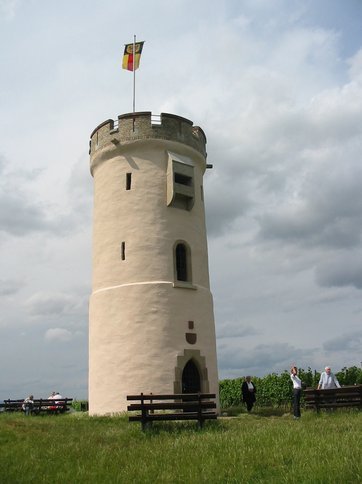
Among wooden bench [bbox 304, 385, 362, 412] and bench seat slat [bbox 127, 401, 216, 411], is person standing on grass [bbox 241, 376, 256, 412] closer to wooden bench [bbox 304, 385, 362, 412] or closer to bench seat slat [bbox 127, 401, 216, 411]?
wooden bench [bbox 304, 385, 362, 412]

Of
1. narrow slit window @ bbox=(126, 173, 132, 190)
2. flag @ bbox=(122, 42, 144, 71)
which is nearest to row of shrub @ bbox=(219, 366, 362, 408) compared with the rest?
narrow slit window @ bbox=(126, 173, 132, 190)

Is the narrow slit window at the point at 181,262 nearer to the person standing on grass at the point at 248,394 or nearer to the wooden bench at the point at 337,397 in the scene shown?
the person standing on grass at the point at 248,394

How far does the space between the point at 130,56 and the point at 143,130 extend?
4.57 meters

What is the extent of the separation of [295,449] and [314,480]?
2.15m

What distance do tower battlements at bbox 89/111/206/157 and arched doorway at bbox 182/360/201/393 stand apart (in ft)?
30.3

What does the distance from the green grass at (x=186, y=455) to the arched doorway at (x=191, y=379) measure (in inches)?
226

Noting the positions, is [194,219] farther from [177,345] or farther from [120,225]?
[177,345]

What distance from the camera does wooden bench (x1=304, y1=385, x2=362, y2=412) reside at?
17.0 meters

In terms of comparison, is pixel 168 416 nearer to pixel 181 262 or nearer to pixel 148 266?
pixel 148 266

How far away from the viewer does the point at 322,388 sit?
60.5 feet

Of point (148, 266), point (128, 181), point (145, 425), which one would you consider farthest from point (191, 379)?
point (128, 181)

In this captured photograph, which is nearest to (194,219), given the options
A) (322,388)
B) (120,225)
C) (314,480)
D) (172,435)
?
(120,225)

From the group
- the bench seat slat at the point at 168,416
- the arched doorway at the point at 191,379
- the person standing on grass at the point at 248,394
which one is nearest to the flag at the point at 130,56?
the arched doorway at the point at 191,379

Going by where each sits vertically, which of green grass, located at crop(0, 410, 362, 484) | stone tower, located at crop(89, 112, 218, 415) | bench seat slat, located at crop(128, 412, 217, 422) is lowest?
green grass, located at crop(0, 410, 362, 484)
